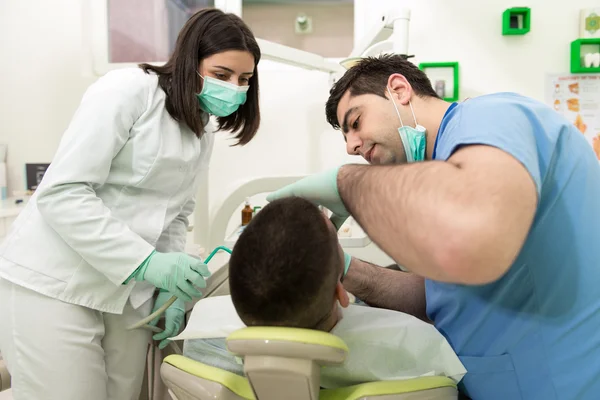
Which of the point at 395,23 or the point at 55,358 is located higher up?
the point at 395,23

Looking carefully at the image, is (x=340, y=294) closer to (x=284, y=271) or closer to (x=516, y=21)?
(x=284, y=271)

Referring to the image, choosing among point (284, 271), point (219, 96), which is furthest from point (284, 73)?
point (284, 271)

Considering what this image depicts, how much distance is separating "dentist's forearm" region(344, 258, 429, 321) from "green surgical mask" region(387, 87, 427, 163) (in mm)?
405

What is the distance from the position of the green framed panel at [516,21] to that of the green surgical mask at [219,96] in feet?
5.90

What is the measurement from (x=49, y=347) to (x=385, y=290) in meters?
0.97

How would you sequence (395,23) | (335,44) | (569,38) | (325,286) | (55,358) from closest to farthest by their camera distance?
(325,286) → (55,358) → (395,23) → (569,38) → (335,44)

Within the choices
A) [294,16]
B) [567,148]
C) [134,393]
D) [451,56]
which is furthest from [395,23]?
[134,393]

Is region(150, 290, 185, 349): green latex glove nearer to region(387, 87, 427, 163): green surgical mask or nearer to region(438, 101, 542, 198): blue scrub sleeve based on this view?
region(387, 87, 427, 163): green surgical mask

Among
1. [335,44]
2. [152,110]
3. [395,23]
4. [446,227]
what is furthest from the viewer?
[335,44]

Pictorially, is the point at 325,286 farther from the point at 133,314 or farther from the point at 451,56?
the point at 451,56

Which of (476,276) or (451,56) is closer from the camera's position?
(476,276)

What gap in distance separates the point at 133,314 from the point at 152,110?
625mm

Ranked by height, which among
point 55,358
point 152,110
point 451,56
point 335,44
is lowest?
point 55,358

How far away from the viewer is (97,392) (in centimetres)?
116
